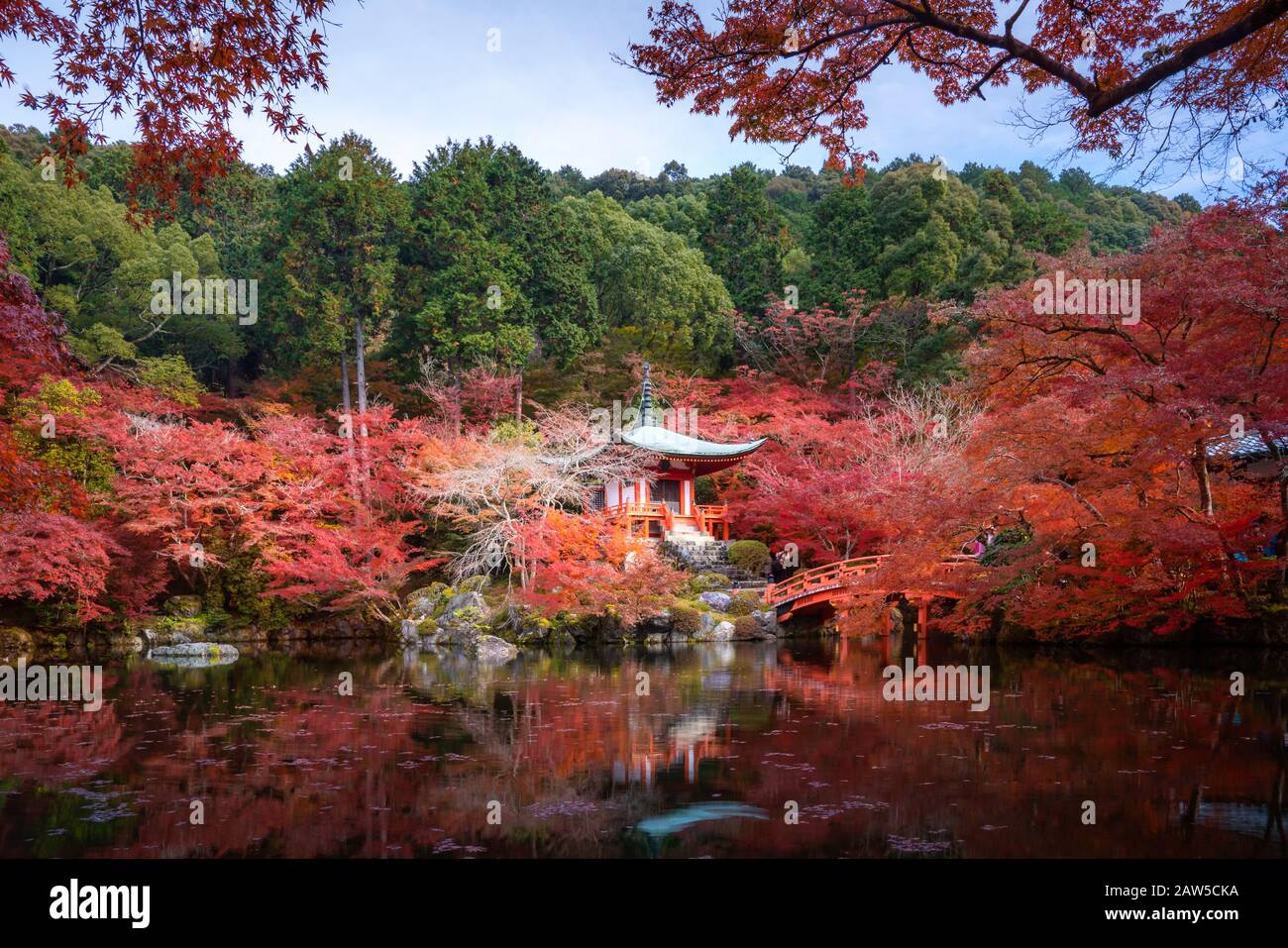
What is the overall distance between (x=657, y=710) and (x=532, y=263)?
1792 cm

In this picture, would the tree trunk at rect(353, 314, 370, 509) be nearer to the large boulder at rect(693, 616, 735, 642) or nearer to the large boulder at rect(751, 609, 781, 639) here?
the large boulder at rect(693, 616, 735, 642)

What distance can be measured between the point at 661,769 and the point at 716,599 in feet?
37.9

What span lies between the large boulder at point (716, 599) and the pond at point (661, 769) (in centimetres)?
658

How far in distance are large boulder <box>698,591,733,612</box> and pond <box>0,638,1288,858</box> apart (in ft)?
21.6

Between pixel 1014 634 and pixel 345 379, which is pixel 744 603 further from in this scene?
pixel 345 379

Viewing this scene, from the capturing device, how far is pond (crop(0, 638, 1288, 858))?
4520 mm

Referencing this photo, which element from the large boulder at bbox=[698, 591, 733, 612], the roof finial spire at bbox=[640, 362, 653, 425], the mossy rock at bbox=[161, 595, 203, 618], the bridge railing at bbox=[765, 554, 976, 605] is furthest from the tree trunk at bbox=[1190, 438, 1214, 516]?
the mossy rock at bbox=[161, 595, 203, 618]

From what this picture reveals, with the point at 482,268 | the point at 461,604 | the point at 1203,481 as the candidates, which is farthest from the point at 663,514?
the point at 1203,481

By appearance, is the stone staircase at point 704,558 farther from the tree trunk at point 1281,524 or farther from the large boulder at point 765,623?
the tree trunk at point 1281,524

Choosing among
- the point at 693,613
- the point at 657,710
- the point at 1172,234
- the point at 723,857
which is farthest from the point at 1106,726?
the point at 693,613

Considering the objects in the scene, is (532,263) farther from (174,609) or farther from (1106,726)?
(1106,726)

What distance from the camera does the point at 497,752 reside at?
22.2 feet

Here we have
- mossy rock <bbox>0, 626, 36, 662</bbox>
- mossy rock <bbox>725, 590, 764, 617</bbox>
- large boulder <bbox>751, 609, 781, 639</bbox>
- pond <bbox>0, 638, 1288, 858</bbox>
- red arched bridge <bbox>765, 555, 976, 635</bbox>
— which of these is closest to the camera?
pond <bbox>0, 638, 1288, 858</bbox>
